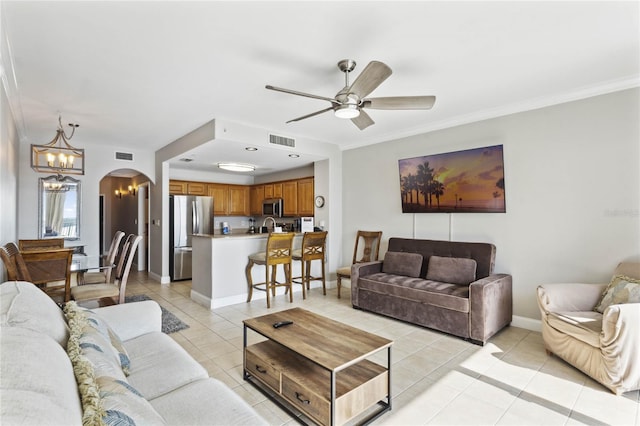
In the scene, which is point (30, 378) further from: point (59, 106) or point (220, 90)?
point (59, 106)

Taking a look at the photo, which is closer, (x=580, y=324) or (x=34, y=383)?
→ (x=34, y=383)

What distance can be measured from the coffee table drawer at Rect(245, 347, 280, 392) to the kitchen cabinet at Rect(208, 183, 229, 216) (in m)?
5.59

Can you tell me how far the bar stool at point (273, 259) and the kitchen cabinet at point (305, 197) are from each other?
63.8 inches

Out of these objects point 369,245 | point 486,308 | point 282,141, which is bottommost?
point 486,308

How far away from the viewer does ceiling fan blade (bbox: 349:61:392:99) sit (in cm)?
216

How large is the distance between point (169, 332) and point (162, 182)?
11.1 feet

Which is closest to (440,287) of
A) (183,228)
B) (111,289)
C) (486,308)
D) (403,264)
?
(486,308)

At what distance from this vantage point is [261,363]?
231 centimetres

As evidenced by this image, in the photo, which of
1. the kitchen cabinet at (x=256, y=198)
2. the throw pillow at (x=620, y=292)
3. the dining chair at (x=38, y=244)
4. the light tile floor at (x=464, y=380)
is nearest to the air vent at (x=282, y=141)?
the light tile floor at (x=464, y=380)

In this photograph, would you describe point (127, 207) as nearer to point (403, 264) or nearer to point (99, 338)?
point (403, 264)

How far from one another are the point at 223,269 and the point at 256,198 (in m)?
3.68

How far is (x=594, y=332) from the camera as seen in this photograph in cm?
242

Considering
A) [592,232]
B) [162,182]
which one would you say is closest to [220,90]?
[162,182]

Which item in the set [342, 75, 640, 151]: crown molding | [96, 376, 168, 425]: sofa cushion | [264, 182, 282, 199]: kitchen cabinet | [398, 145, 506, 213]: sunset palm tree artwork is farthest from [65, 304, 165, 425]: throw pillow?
[264, 182, 282, 199]: kitchen cabinet
